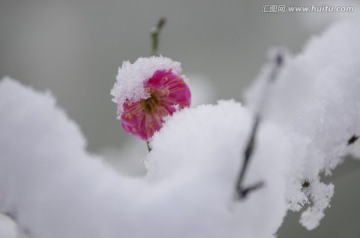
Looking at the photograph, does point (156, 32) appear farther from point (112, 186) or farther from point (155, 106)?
point (112, 186)

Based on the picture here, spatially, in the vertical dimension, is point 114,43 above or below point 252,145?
above

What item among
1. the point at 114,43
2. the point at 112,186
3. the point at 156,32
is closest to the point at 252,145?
the point at 112,186

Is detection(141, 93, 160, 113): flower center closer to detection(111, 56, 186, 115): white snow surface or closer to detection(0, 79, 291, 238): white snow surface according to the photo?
detection(111, 56, 186, 115): white snow surface

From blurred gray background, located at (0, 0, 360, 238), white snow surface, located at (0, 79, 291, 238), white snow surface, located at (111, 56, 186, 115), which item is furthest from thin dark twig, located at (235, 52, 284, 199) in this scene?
blurred gray background, located at (0, 0, 360, 238)

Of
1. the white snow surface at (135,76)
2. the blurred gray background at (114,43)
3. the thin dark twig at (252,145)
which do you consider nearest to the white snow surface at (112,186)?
the thin dark twig at (252,145)

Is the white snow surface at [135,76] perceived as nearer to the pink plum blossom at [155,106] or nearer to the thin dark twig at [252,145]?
the pink plum blossom at [155,106]

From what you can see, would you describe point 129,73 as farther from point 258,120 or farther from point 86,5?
point 86,5

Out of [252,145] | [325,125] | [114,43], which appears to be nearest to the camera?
[252,145]
